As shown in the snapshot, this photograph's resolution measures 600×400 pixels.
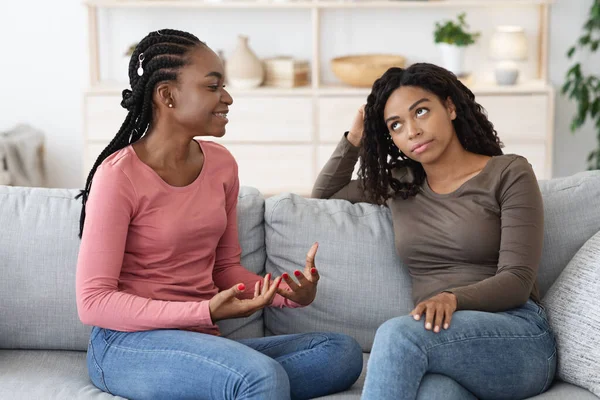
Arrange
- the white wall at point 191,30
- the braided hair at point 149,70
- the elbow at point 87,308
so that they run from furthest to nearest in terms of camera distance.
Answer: the white wall at point 191,30, the braided hair at point 149,70, the elbow at point 87,308

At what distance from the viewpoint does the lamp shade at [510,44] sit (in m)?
4.39

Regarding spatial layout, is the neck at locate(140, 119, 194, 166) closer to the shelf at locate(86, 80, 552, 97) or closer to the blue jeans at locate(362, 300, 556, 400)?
the blue jeans at locate(362, 300, 556, 400)

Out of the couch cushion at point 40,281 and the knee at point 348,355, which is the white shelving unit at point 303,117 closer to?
the couch cushion at point 40,281

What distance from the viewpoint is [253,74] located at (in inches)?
172

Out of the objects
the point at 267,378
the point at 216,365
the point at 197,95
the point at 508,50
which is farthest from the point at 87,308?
the point at 508,50

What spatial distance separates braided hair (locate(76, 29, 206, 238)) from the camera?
192 cm

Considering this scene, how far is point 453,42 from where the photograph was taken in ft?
14.5

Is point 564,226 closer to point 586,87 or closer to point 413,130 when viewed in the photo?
point 413,130

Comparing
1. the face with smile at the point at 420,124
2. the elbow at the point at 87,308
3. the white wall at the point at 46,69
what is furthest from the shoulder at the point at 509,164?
the white wall at the point at 46,69

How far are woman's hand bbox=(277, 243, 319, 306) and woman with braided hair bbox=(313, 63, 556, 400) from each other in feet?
0.74

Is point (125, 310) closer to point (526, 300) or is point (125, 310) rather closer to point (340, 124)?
point (526, 300)

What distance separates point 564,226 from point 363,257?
49 centimetres

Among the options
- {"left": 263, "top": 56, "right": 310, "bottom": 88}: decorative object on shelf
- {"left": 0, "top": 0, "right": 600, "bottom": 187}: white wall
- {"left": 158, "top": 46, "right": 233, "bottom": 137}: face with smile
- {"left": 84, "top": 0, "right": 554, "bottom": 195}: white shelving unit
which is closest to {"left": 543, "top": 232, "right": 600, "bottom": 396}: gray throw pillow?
{"left": 158, "top": 46, "right": 233, "bottom": 137}: face with smile

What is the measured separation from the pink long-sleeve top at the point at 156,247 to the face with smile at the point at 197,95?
0.13m
